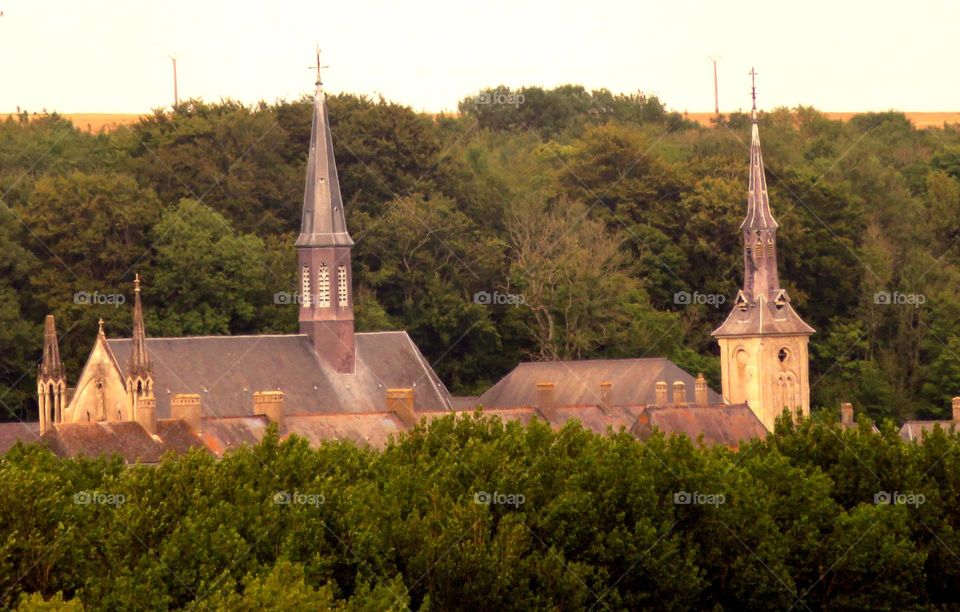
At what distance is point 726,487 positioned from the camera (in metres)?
73.0

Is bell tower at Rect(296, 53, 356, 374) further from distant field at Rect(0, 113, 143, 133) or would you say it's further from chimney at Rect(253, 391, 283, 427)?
distant field at Rect(0, 113, 143, 133)

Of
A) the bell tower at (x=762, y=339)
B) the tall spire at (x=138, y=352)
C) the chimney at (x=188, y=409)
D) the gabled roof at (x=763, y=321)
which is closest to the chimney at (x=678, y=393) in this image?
the bell tower at (x=762, y=339)

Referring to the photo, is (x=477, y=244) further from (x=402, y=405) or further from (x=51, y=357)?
(x=402, y=405)

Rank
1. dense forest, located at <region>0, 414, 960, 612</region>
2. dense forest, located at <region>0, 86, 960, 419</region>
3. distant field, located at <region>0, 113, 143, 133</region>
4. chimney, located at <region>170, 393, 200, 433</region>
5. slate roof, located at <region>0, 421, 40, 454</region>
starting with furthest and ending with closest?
distant field, located at <region>0, 113, 143, 133</region>
dense forest, located at <region>0, 86, 960, 419</region>
slate roof, located at <region>0, 421, 40, 454</region>
chimney, located at <region>170, 393, 200, 433</region>
dense forest, located at <region>0, 414, 960, 612</region>

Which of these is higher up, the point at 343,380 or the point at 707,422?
the point at 343,380

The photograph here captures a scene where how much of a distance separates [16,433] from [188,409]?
7.47 m

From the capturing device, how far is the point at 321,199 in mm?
115812

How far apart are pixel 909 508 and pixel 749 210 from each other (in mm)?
44869

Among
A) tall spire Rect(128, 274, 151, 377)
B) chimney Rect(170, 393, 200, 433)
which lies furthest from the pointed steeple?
chimney Rect(170, 393, 200, 433)

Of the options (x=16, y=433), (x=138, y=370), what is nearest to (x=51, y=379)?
(x=138, y=370)

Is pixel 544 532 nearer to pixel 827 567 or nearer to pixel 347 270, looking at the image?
pixel 827 567

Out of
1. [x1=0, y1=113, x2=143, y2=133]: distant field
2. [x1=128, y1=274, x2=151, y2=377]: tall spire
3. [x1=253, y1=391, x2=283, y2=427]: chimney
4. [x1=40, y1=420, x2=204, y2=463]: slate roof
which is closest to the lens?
[x1=40, y1=420, x2=204, y2=463]: slate roof

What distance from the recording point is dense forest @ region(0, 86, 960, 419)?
12069 centimetres

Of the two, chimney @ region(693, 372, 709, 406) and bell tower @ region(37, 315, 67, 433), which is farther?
chimney @ region(693, 372, 709, 406)
